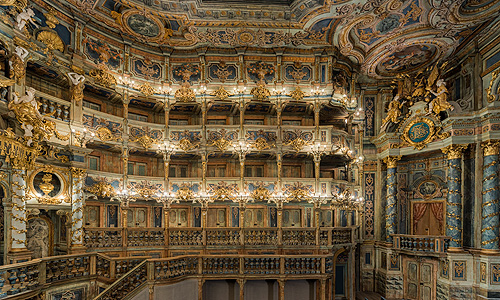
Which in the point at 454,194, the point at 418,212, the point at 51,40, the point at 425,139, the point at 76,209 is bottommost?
the point at 418,212

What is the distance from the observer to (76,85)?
44.8 ft

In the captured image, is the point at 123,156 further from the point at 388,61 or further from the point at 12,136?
the point at 388,61

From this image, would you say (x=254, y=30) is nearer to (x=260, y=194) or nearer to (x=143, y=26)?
(x=143, y=26)

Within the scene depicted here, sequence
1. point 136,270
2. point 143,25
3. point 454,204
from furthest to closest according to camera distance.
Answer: point 143,25 → point 454,204 → point 136,270

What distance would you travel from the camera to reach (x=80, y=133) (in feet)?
44.6

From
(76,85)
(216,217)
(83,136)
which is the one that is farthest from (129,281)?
(76,85)

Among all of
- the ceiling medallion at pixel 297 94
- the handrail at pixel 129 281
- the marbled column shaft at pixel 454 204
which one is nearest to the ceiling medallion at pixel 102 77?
the handrail at pixel 129 281

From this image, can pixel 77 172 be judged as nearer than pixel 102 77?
Yes

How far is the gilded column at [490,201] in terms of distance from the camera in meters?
13.9

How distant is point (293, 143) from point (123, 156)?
9264 millimetres

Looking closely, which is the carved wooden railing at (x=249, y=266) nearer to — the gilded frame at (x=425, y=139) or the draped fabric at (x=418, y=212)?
the draped fabric at (x=418, y=212)

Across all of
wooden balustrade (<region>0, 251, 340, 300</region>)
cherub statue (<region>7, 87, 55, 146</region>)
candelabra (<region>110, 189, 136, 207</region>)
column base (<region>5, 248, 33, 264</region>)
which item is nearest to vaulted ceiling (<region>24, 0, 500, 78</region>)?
cherub statue (<region>7, 87, 55, 146</region>)

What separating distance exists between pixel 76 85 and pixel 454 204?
63.4 ft

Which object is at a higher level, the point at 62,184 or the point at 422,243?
the point at 62,184
